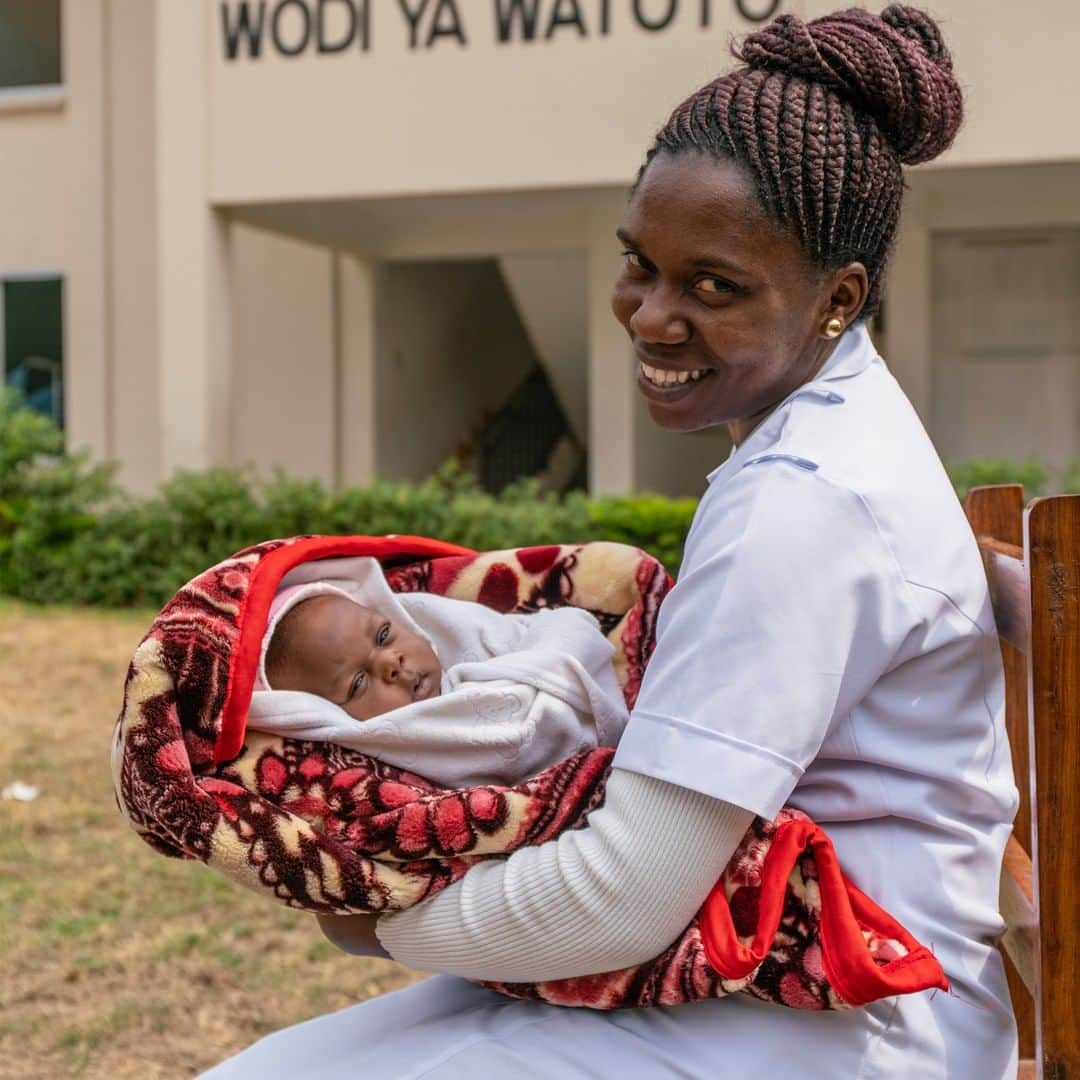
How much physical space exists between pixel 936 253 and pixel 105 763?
7411mm

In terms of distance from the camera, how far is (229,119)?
9609mm

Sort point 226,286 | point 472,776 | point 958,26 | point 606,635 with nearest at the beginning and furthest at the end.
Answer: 1. point 472,776
2. point 606,635
3. point 958,26
4. point 226,286

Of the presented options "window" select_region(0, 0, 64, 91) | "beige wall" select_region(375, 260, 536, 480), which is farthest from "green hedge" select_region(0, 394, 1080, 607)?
"window" select_region(0, 0, 64, 91)

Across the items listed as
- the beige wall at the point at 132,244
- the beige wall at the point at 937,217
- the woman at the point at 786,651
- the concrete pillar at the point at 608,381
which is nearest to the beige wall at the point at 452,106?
the concrete pillar at the point at 608,381

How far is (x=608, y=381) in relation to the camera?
10.5 m

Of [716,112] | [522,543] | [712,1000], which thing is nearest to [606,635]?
[712,1000]

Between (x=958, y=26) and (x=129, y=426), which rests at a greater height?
(x=958, y=26)

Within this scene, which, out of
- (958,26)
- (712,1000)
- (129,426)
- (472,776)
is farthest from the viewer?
(129,426)

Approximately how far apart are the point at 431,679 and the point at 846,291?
73 centimetres

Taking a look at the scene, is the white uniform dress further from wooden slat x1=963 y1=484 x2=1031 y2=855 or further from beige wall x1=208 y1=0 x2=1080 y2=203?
beige wall x1=208 y1=0 x2=1080 y2=203

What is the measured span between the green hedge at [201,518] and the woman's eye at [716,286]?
6976mm

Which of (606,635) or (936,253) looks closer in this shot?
(606,635)

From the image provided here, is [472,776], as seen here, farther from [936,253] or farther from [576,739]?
[936,253]

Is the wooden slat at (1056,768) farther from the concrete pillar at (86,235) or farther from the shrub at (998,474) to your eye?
the concrete pillar at (86,235)
